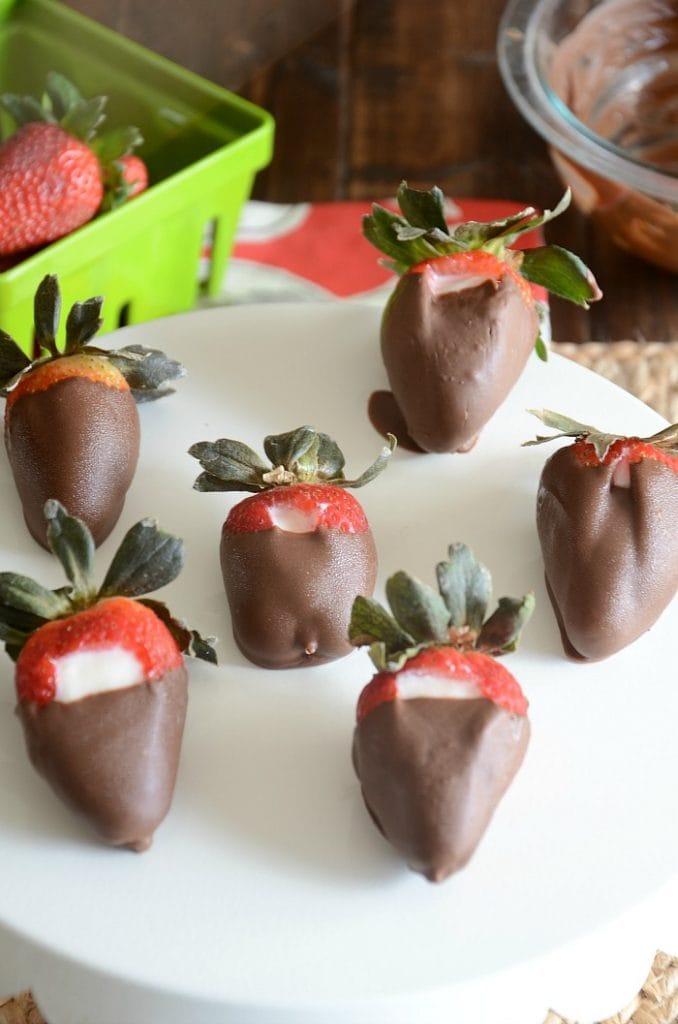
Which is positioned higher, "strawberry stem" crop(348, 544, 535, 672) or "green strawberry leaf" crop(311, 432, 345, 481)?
"strawberry stem" crop(348, 544, 535, 672)

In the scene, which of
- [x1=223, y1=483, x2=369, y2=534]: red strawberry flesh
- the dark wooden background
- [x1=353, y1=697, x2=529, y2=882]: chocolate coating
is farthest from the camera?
the dark wooden background

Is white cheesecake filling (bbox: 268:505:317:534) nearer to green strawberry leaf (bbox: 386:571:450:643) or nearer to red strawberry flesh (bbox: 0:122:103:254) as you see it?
green strawberry leaf (bbox: 386:571:450:643)

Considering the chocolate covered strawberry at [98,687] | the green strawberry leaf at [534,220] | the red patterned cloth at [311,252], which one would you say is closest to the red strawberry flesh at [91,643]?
the chocolate covered strawberry at [98,687]

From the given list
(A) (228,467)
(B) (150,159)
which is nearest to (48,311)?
(A) (228,467)

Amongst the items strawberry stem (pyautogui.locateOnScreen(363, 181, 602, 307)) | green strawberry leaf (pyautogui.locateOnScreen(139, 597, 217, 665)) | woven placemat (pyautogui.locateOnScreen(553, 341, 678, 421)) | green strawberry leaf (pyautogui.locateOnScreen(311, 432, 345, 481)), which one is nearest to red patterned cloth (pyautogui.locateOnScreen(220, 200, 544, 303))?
woven placemat (pyautogui.locateOnScreen(553, 341, 678, 421))

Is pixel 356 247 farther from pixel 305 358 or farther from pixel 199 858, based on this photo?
pixel 199 858

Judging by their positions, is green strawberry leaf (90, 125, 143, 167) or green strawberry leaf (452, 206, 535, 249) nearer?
green strawberry leaf (452, 206, 535, 249)
